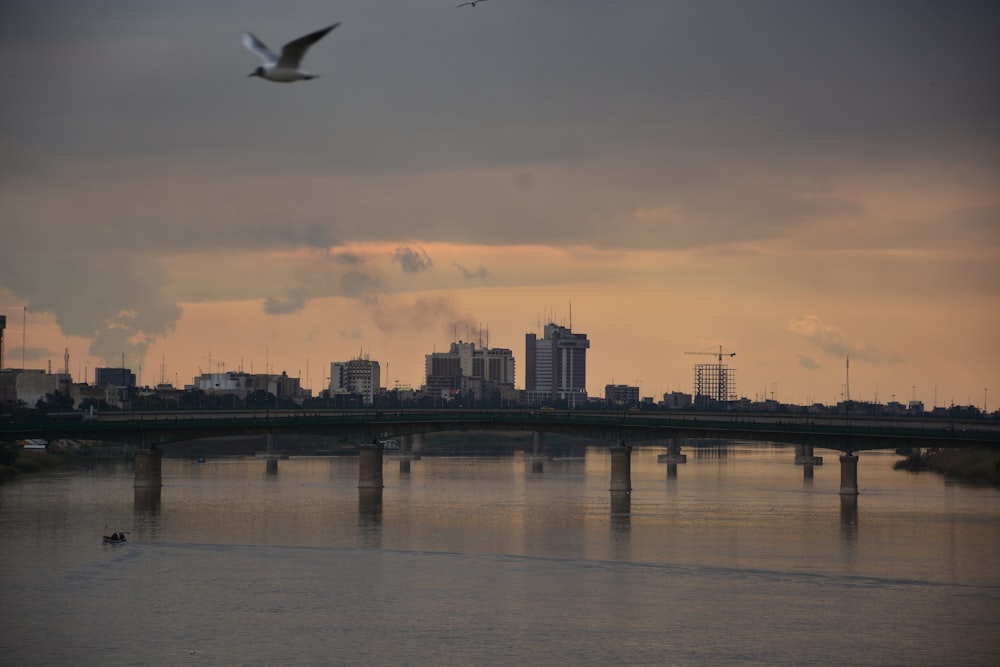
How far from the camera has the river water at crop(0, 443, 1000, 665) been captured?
69.5m

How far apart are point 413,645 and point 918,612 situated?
29.1 meters

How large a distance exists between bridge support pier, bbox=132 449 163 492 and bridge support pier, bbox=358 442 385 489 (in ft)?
78.6

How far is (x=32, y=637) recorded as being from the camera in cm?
7081

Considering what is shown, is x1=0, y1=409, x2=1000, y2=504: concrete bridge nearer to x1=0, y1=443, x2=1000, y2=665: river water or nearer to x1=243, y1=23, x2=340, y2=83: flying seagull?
x1=0, y1=443, x2=1000, y2=665: river water

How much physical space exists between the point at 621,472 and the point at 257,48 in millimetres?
131726

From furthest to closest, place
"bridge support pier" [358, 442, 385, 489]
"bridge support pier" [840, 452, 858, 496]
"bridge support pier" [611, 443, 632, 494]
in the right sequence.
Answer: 1. "bridge support pier" [358, 442, 385, 489]
2. "bridge support pier" [611, 443, 632, 494]
3. "bridge support pier" [840, 452, 858, 496]

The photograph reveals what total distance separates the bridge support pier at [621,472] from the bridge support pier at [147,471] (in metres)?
52.4

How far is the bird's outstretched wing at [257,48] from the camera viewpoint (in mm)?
38219

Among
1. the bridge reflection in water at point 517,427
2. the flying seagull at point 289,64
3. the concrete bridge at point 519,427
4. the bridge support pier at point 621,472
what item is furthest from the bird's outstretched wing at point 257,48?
the bridge support pier at point 621,472

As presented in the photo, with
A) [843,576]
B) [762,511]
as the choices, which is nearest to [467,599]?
[843,576]

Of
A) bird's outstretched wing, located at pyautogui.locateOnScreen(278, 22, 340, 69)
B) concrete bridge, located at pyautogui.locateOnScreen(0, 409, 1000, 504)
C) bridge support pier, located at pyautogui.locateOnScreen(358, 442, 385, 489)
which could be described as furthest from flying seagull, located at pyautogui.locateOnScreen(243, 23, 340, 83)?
bridge support pier, located at pyautogui.locateOnScreen(358, 442, 385, 489)

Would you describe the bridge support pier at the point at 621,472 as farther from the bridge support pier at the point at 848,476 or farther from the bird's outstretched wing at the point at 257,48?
the bird's outstretched wing at the point at 257,48

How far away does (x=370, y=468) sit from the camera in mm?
173125

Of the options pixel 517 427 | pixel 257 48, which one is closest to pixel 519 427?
pixel 517 427
